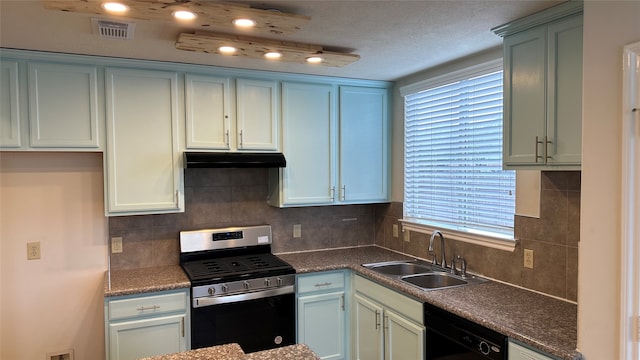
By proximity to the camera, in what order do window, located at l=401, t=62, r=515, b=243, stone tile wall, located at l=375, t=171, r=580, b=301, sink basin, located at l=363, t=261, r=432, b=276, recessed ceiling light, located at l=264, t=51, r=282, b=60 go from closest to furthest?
stone tile wall, located at l=375, t=171, r=580, b=301 → recessed ceiling light, located at l=264, t=51, r=282, b=60 → window, located at l=401, t=62, r=515, b=243 → sink basin, located at l=363, t=261, r=432, b=276

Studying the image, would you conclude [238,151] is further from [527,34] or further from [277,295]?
[527,34]

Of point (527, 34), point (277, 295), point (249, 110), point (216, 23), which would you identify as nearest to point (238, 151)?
point (249, 110)

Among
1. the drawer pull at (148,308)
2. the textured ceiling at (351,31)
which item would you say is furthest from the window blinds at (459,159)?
the drawer pull at (148,308)

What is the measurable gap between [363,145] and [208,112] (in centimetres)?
130

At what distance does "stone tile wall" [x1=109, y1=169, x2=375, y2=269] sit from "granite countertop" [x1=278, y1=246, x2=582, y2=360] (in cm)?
67

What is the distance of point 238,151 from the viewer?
3.21 meters

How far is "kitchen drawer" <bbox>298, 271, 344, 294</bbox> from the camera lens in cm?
319

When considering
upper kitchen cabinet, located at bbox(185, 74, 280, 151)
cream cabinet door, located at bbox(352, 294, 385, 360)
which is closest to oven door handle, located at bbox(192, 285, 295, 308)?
cream cabinet door, located at bbox(352, 294, 385, 360)

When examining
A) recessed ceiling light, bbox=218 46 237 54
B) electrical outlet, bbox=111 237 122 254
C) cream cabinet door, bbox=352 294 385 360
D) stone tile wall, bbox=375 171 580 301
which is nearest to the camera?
stone tile wall, bbox=375 171 580 301

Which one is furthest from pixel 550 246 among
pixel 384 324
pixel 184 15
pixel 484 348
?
pixel 184 15

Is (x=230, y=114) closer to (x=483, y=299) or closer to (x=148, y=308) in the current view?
(x=148, y=308)

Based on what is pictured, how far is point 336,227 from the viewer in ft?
12.9

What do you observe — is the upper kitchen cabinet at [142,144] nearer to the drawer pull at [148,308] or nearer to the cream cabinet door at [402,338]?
the drawer pull at [148,308]

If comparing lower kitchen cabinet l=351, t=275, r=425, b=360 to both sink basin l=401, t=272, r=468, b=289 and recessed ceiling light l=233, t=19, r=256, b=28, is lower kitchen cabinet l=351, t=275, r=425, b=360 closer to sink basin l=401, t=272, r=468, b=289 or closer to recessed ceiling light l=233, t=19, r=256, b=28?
sink basin l=401, t=272, r=468, b=289
